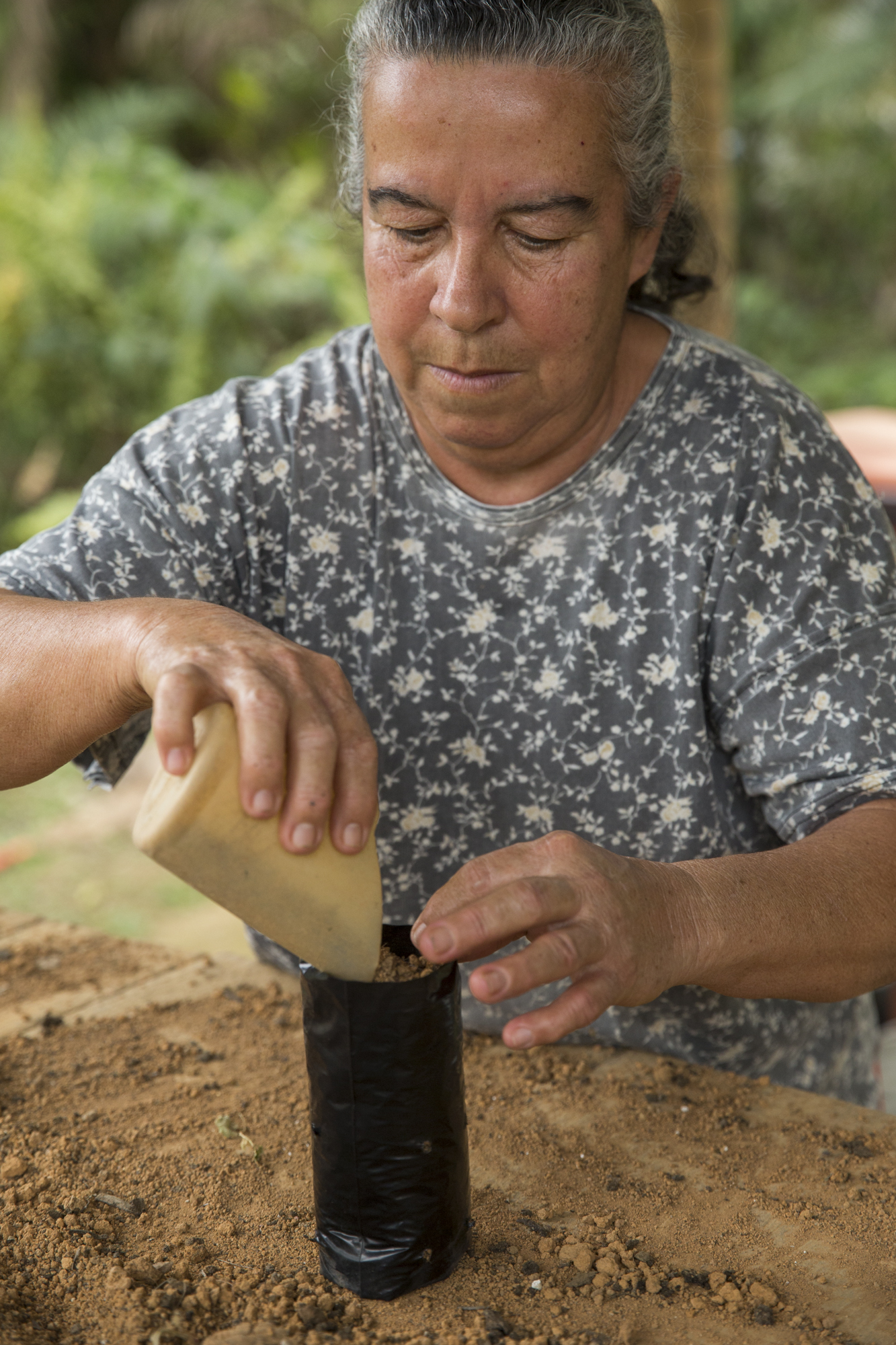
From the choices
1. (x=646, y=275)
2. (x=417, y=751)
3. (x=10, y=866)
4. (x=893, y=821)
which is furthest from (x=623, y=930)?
(x=10, y=866)

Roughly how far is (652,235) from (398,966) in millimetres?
1067

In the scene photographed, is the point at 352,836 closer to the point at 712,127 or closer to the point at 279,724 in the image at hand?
the point at 279,724

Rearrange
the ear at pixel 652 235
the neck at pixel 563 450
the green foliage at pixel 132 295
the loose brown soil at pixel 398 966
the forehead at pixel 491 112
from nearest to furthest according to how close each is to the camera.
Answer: the loose brown soil at pixel 398 966 < the forehead at pixel 491 112 < the ear at pixel 652 235 < the neck at pixel 563 450 < the green foliage at pixel 132 295

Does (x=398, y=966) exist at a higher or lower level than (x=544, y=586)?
lower

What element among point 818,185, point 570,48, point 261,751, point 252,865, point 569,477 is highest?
point 818,185

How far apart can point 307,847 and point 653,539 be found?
0.85 meters

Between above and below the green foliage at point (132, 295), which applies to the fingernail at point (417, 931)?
below

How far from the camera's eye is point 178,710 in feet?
3.60

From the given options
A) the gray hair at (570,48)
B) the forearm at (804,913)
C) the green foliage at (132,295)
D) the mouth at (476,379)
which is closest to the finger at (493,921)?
the forearm at (804,913)

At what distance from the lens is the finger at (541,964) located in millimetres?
1062

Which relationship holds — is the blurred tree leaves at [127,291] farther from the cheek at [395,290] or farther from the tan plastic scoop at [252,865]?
the tan plastic scoop at [252,865]

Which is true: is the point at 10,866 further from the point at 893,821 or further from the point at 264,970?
the point at 893,821

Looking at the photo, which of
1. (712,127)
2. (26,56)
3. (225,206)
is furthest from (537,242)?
(26,56)

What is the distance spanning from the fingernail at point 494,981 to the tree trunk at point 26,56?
8498mm
